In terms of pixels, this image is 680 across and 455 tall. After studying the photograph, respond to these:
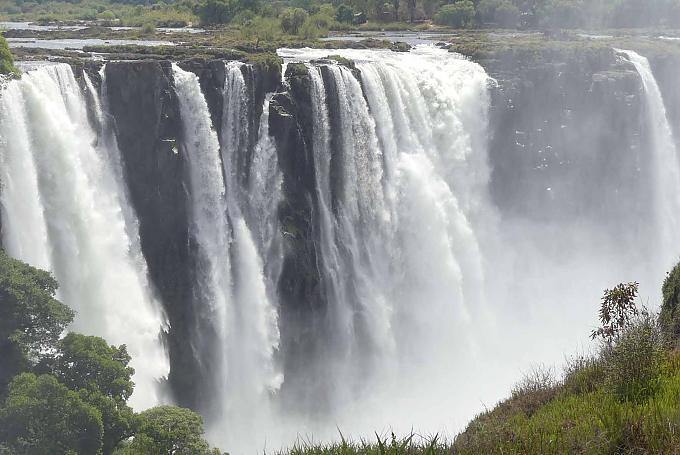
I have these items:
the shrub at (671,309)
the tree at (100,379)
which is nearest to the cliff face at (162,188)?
the tree at (100,379)

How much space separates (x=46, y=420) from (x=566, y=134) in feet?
83.3

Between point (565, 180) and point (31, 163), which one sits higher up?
point (565, 180)

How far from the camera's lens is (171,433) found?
16234 millimetres

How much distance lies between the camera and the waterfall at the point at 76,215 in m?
19.6

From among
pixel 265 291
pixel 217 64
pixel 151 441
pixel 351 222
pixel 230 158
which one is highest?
pixel 217 64

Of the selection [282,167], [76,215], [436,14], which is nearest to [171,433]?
[76,215]

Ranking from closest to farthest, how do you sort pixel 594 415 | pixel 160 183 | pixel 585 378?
pixel 594 415 → pixel 585 378 → pixel 160 183

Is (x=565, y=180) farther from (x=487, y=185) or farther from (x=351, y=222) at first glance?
(x=351, y=222)

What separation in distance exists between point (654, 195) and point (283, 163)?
18968 mm

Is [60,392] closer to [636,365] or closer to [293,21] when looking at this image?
[636,365]

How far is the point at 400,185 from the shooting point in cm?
2734

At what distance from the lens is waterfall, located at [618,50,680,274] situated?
33.7m

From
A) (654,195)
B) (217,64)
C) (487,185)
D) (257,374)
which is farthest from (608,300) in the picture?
(654,195)

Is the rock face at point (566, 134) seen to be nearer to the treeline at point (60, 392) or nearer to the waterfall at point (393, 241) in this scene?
the waterfall at point (393, 241)
